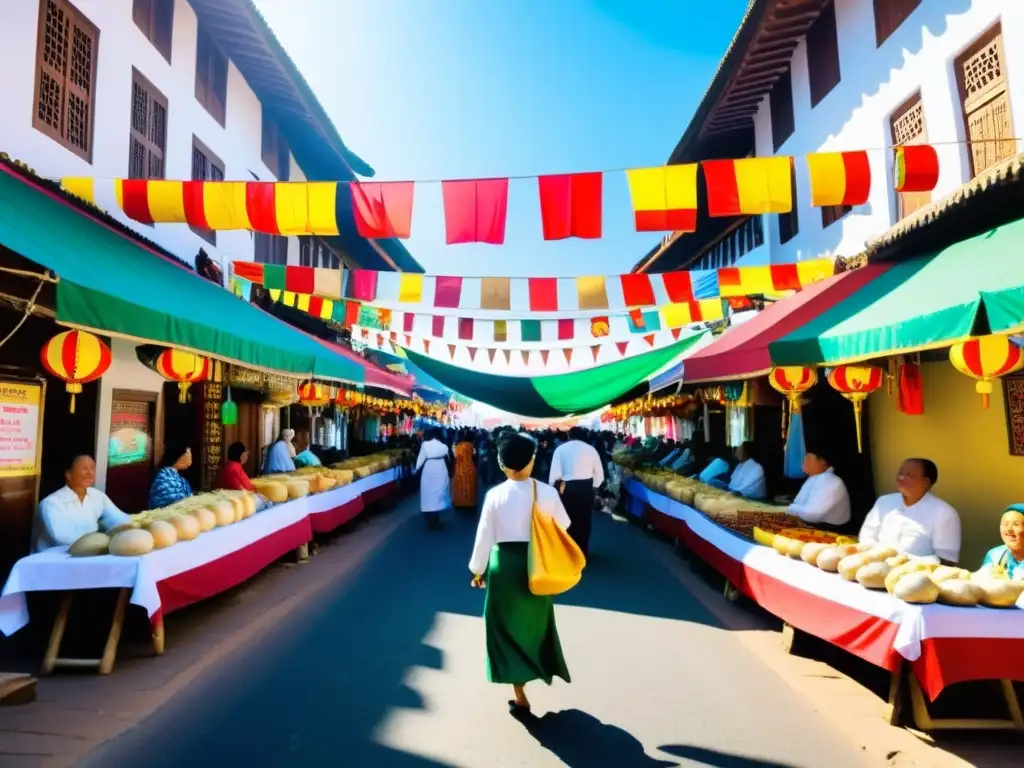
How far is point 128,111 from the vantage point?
809cm

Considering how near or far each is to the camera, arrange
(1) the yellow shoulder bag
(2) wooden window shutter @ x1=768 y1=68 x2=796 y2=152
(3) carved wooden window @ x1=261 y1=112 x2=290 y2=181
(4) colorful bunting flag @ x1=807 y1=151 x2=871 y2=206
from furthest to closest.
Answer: (3) carved wooden window @ x1=261 y1=112 x2=290 y2=181
(2) wooden window shutter @ x1=768 y1=68 x2=796 y2=152
(4) colorful bunting flag @ x1=807 y1=151 x2=871 y2=206
(1) the yellow shoulder bag

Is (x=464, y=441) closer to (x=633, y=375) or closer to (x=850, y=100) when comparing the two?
(x=633, y=375)

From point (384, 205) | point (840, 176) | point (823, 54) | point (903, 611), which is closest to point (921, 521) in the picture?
point (903, 611)

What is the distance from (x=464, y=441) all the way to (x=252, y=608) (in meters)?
7.57

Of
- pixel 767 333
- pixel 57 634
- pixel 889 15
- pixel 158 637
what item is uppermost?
pixel 889 15

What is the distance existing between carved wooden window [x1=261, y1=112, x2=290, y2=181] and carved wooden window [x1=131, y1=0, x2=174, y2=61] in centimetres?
368

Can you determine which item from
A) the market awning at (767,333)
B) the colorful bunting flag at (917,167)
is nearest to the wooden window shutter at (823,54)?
the market awning at (767,333)

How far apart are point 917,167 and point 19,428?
29.2ft

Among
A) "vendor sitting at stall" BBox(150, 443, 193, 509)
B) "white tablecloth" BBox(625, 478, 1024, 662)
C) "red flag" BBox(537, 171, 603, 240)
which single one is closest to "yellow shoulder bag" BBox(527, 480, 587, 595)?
"white tablecloth" BBox(625, 478, 1024, 662)

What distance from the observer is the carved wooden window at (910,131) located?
7.91m

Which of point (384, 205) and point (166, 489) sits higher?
point (384, 205)

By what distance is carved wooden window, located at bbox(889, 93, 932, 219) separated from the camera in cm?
791

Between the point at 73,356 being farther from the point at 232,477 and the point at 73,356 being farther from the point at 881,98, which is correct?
the point at 881,98

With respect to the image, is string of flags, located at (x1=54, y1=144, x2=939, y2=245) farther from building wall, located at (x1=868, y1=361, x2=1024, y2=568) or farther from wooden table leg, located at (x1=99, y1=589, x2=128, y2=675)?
wooden table leg, located at (x1=99, y1=589, x2=128, y2=675)
